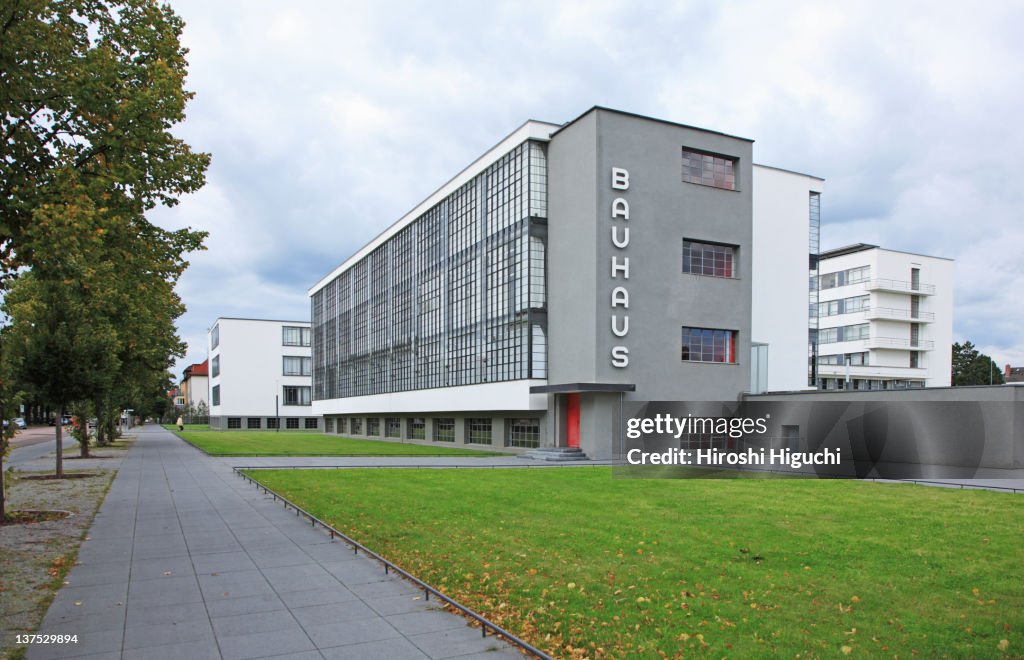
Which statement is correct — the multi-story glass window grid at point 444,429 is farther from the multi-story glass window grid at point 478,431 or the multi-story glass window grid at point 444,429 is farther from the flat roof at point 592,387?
the flat roof at point 592,387

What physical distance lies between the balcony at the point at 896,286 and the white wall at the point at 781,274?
108ft

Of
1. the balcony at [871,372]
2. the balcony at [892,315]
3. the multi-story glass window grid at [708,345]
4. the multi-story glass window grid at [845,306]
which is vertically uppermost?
the multi-story glass window grid at [845,306]

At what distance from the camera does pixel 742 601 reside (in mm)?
8375

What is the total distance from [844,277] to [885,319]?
Result: 6345mm

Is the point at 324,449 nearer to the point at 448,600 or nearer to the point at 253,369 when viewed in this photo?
the point at 448,600

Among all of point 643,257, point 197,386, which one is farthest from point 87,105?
point 197,386

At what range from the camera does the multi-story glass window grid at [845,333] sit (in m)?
73.9

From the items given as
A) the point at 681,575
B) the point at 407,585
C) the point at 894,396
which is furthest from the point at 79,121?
the point at 894,396

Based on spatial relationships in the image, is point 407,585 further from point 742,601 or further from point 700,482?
point 700,482

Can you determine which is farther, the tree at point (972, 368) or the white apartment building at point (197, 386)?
the white apartment building at point (197, 386)

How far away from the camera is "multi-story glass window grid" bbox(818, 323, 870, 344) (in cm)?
7391

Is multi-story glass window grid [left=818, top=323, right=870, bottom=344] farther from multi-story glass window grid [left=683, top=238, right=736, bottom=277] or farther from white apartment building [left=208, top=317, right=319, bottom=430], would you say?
white apartment building [left=208, top=317, right=319, bottom=430]

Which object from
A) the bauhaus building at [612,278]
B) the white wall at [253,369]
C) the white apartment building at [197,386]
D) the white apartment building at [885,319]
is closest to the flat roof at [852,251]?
the white apartment building at [885,319]

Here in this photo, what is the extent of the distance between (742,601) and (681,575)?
1.33m
